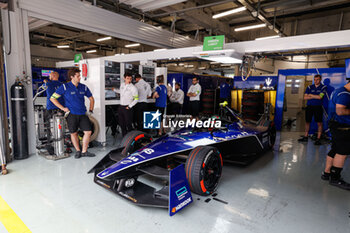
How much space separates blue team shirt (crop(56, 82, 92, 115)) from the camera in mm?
3947

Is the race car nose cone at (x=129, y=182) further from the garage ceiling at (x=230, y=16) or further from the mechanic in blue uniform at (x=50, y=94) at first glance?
the garage ceiling at (x=230, y=16)

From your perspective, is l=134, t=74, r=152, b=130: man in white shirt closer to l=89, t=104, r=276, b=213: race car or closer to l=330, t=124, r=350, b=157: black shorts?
l=89, t=104, r=276, b=213: race car

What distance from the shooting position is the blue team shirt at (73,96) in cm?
395

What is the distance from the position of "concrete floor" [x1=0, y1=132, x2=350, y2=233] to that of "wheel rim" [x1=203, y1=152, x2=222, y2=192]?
174 mm

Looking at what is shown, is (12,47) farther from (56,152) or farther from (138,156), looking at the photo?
(138,156)

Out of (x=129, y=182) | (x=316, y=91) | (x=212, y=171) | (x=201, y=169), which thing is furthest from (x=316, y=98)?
(x=129, y=182)

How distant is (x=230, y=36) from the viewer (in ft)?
36.6

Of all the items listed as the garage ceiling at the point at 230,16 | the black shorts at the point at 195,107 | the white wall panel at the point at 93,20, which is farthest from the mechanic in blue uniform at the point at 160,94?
the garage ceiling at the point at 230,16

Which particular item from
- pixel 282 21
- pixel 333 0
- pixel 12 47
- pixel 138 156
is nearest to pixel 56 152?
pixel 12 47

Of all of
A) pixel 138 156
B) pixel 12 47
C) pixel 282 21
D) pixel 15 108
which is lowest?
pixel 138 156

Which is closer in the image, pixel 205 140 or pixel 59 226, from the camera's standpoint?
pixel 59 226

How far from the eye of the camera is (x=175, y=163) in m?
3.27

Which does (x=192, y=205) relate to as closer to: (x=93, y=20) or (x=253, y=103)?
(x=93, y=20)

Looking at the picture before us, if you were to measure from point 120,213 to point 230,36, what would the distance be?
35.3ft
